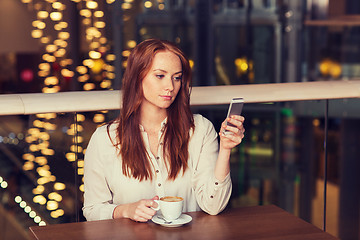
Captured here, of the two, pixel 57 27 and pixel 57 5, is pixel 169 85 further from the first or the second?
pixel 57 27

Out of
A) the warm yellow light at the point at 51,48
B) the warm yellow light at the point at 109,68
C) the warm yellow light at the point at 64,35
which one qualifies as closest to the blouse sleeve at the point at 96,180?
the warm yellow light at the point at 64,35

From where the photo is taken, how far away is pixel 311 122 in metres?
17.5

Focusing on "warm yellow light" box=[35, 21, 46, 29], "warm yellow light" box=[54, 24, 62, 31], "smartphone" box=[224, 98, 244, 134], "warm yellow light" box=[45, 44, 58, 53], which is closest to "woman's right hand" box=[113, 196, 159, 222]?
"smartphone" box=[224, 98, 244, 134]

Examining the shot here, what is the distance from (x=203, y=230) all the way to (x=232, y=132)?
0.98 ft

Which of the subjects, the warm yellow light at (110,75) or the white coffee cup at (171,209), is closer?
the white coffee cup at (171,209)

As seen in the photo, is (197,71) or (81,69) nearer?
(81,69)

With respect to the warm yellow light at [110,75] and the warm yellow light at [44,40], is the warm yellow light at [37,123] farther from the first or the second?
the warm yellow light at [110,75]

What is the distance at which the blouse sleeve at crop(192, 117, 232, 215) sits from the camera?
1.67m

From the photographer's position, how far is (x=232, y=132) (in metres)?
1.61

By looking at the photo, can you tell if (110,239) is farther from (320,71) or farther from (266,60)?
(320,71)

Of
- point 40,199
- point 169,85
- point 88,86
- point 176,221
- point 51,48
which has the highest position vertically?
point 51,48

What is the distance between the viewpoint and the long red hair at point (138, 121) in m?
1.81

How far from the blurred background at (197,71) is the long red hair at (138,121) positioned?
0.25 m

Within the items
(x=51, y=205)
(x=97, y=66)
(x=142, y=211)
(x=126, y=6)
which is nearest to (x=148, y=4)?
(x=126, y=6)
